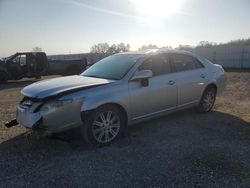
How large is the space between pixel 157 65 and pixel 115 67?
850 millimetres

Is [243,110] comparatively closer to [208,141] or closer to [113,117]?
[208,141]

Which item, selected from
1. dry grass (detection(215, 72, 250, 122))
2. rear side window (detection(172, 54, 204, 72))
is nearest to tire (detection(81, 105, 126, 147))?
rear side window (detection(172, 54, 204, 72))

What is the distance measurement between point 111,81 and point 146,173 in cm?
184

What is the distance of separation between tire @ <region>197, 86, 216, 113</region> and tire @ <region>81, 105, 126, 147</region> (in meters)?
2.51

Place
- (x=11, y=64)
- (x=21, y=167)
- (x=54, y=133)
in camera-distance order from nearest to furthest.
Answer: (x=21, y=167), (x=54, y=133), (x=11, y=64)

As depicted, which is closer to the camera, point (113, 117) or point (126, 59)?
point (113, 117)

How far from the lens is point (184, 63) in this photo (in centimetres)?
642

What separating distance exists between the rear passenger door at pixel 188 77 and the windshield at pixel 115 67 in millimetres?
987

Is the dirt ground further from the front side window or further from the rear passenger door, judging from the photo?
the front side window

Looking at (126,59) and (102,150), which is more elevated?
(126,59)

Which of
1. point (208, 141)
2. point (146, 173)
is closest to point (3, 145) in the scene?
point (146, 173)

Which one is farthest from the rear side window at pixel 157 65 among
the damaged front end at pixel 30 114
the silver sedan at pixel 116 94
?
the damaged front end at pixel 30 114

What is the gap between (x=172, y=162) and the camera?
4262 millimetres

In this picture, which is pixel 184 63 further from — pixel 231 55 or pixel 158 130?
pixel 231 55
